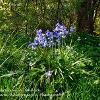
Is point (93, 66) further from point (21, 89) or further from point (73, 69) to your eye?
point (21, 89)

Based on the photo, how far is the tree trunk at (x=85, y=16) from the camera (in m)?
9.12

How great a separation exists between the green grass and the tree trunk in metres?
2.98

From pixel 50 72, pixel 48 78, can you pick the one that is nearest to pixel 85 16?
pixel 50 72

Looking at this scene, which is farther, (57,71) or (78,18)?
(78,18)

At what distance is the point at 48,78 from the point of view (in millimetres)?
5207

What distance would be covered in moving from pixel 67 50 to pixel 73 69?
26.8 inches

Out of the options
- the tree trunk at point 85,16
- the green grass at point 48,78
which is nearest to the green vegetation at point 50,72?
the green grass at point 48,78

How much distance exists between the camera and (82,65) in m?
5.68

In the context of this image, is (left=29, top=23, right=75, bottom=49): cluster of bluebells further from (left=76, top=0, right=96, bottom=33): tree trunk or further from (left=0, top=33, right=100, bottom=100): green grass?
(left=76, top=0, right=96, bottom=33): tree trunk

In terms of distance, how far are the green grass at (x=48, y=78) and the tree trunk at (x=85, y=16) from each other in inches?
117

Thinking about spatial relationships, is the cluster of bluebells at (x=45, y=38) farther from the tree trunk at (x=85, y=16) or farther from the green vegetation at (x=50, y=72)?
the tree trunk at (x=85, y=16)

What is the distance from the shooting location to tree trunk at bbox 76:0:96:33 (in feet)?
29.9

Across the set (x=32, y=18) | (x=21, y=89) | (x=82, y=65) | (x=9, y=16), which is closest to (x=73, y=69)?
(x=82, y=65)

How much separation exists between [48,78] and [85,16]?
14.6 ft
